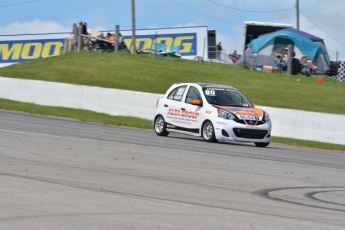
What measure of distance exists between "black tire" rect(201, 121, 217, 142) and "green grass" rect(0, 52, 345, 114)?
413 inches

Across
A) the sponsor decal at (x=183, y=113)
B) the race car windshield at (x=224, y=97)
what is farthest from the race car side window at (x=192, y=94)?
the sponsor decal at (x=183, y=113)

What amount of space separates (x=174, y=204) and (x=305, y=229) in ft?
4.89

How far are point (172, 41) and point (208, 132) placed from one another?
2930cm

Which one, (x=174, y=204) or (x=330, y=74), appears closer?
(x=174, y=204)

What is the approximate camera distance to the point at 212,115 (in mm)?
16641

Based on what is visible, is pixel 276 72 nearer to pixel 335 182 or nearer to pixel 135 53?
pixel 135 53

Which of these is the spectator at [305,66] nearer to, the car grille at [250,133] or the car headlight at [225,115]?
the car grille at [250,133]

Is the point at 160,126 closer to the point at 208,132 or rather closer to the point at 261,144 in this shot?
the point at 208,132

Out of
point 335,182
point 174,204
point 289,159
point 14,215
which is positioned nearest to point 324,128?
point 289,159

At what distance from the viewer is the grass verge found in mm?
20297

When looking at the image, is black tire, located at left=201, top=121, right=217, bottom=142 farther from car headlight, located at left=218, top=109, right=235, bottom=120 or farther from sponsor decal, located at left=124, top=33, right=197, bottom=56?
sponsor decal, located at left=124, top=33, right=197, bottom=56

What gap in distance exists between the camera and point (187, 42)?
44.8m

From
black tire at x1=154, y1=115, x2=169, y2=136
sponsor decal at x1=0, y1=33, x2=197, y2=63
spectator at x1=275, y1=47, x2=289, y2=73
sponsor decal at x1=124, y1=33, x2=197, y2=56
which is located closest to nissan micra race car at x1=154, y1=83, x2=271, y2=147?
black tire at x1=154, y1=115, x2=169, y2=136

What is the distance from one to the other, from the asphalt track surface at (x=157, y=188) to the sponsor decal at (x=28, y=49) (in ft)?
122
